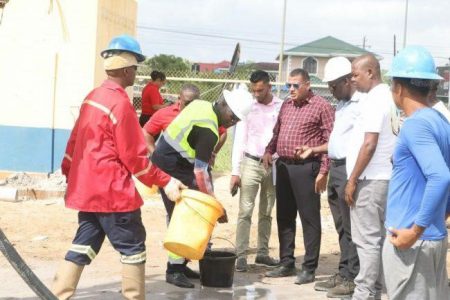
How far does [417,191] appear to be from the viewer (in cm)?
367

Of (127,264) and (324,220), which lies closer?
(127,264)

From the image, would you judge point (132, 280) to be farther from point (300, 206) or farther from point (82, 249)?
point (300, 206)

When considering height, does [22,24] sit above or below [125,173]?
above

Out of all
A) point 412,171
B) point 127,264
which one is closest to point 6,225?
point 127,264

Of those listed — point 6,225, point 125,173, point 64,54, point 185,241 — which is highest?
point 64,54

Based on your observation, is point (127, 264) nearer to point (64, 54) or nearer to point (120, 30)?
point (64, 54)

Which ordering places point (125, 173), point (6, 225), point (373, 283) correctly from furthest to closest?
point (6, 225), point (373, 283), point (125, 173)

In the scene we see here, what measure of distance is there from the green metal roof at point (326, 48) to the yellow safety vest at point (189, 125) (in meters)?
56.4

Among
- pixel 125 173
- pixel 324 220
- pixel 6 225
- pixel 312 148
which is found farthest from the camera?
pixel 324 220

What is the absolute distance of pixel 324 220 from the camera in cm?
1081

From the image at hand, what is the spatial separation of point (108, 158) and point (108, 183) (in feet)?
0.57

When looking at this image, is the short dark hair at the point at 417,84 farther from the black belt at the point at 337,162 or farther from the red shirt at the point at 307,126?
the red shirt at the point at 307,126

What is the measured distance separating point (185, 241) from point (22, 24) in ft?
26.2

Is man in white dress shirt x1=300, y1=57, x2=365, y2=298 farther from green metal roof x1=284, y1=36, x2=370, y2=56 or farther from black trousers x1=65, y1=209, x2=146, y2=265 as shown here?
green metal roof x1=284, y1=36, x2=370, y2=56
